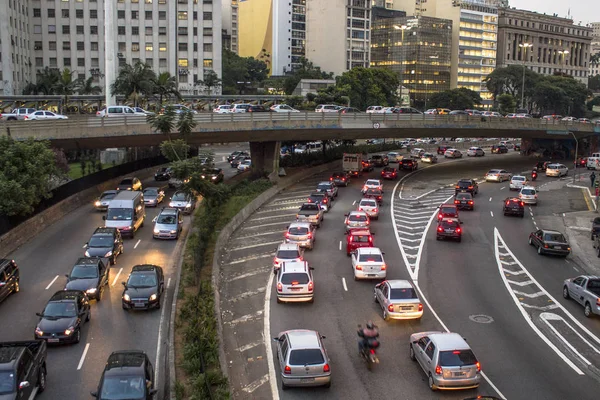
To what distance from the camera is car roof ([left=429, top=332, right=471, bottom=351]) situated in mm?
18094

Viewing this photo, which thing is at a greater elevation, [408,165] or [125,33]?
[125,33]

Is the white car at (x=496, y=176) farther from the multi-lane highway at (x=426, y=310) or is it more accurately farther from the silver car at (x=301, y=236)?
the silver car at (x=301, y=236)

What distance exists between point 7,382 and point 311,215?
2619 cm

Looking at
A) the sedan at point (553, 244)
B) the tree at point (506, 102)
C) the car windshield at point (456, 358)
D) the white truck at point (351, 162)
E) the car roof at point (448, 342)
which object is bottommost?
the sedan at point (553, 244)

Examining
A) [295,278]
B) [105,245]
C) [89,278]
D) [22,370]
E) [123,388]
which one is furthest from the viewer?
[105,245]

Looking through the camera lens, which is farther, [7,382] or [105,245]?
[105,245]

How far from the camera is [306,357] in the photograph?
58.5 ft

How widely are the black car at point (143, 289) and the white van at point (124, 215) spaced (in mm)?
12051

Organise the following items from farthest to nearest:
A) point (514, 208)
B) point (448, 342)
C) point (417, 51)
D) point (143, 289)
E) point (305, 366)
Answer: point (417, 51)
point (514, 208)
point (143, 289)
point (448, 342)
point (305, 366)

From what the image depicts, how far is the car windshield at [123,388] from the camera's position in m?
15.6

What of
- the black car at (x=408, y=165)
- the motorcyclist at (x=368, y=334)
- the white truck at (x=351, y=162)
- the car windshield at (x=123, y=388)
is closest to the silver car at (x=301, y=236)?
the motorcyclist at (x=368, y=334)

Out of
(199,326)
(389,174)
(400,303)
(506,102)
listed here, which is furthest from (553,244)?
(506,102)

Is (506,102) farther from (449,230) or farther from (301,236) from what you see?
(301,236)

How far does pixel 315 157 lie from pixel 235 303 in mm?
47752
